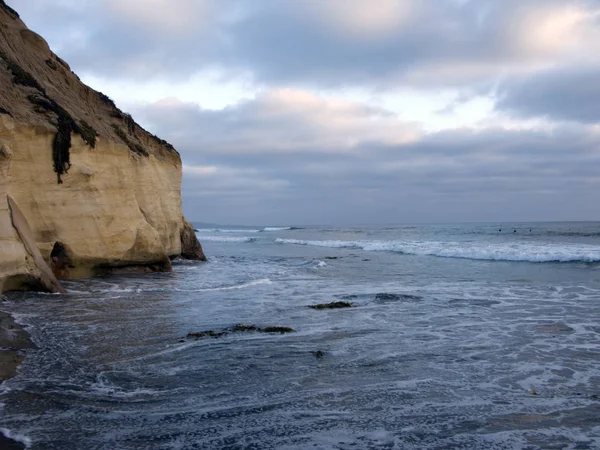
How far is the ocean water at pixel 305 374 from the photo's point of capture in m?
5.09

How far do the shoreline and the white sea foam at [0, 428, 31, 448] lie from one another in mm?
20

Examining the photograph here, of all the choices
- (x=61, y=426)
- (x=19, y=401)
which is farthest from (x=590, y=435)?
(x=19, y=401)

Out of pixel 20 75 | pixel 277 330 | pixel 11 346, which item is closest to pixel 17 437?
pixel 11 346

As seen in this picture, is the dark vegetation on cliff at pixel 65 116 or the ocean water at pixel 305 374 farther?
the dark vegetation on cliff at pixel 65 116

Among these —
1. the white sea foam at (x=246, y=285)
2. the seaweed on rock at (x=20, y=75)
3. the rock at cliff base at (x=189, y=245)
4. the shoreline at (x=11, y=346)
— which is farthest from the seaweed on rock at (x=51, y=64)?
the shoreline at (x=11, y=346)

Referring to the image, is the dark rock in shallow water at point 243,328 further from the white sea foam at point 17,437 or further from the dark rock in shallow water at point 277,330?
the white sea foam at point 17,437

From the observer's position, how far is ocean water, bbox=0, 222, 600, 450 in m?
5.09

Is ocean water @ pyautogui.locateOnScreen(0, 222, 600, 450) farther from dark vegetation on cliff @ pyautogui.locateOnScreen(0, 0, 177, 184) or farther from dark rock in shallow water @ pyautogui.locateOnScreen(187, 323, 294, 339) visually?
dark vegetation on cliff @ pyautogui.locateOnScreen(0, 0, 177, 184)

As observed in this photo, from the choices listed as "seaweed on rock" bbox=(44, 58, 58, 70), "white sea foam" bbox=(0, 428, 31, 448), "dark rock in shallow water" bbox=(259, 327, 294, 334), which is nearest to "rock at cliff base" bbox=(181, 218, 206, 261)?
"seaweed on rock" bbox=(44, 58, 58, 70)

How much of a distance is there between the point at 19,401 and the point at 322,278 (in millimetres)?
15853

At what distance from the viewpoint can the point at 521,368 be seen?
7.46 m

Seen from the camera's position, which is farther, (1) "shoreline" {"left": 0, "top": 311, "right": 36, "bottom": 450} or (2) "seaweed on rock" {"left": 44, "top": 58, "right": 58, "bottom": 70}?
(2) "seaweed on rock" {"left": 44, "top": 58, "right": 58, "bottom": 70}

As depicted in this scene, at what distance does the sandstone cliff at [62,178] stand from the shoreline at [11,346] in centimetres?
365

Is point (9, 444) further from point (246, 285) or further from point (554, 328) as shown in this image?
point (246, 285)
